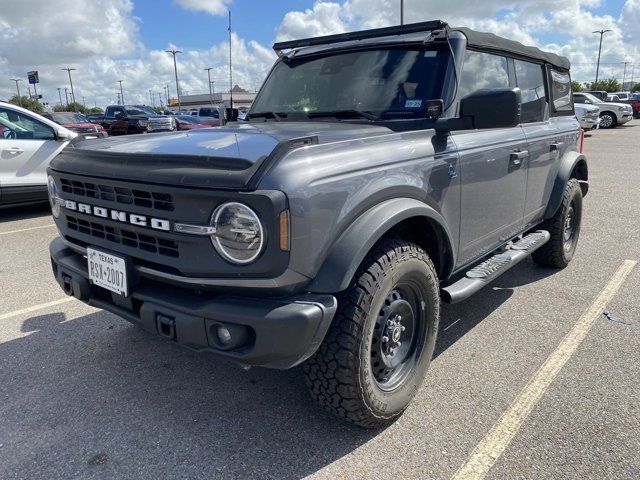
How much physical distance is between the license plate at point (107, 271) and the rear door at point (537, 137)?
2.98m

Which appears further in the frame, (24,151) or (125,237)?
(24,151)

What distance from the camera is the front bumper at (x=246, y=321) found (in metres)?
2.00

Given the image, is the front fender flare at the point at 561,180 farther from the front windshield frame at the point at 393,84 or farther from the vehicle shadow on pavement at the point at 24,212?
the vehicle shadow on pavement at the point at 24,212

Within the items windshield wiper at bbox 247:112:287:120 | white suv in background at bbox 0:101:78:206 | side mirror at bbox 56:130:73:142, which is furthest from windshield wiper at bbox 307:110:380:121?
side mirror at bbox 56:130:73:142

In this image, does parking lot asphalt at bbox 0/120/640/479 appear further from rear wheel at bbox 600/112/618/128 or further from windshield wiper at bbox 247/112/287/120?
rear wheel at bbox 600/112/618/128

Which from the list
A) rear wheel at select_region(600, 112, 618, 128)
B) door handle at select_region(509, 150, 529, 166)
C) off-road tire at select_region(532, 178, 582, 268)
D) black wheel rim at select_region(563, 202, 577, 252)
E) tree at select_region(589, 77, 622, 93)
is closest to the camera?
door handle at select_region(509, 150, 529, 166)

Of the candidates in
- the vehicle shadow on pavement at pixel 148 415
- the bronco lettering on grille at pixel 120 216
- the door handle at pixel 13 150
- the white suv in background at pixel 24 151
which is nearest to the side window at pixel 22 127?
the white suv in background at pixel 24 151

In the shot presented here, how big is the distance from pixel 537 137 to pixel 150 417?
11.1 feet

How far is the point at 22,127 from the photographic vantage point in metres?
7.54

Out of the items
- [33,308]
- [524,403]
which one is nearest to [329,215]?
[524,403]

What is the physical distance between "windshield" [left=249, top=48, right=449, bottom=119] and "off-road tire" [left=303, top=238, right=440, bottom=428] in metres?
1.02

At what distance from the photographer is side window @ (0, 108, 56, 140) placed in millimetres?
7383

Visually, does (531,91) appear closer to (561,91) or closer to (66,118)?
(561,91)

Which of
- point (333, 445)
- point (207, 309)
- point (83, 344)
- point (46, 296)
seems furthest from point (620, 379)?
point (46, 296)
